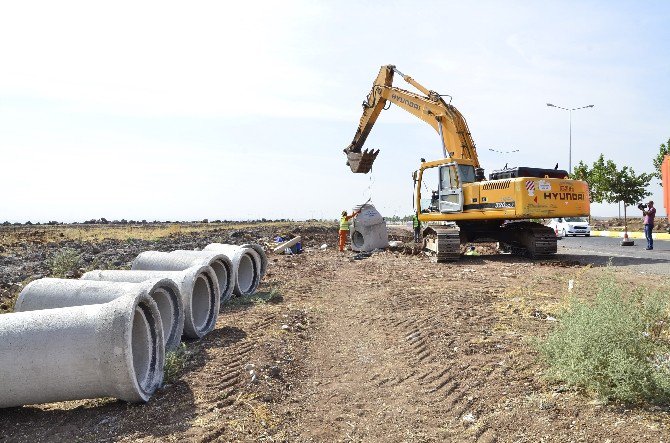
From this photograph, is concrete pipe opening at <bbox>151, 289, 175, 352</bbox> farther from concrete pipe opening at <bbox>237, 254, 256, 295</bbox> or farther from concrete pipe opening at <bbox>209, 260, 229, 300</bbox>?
concrete pipe opening at <bbox>237, 254, 256, 295</bbox>

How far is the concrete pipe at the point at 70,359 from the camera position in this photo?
17.8ft

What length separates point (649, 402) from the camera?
4.84 meters

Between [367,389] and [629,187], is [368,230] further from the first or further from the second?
[629,187]

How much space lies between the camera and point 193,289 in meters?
8.59

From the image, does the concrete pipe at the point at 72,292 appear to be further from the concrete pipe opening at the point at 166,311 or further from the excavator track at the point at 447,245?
the excavator track at the point at 447,245

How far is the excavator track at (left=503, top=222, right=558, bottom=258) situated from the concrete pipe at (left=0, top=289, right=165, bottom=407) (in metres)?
14.1

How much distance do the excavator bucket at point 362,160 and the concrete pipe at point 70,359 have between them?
16.4 metres

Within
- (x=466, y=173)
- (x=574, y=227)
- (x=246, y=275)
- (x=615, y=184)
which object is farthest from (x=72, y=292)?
(x=615, y=184)

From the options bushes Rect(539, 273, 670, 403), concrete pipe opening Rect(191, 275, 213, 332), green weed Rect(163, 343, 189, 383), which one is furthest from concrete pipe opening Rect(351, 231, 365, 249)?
bushes Rect(539, 273, 670, 403)

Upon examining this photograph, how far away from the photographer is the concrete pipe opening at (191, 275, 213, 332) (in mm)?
8752

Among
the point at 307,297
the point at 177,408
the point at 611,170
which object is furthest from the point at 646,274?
the point at 611,170

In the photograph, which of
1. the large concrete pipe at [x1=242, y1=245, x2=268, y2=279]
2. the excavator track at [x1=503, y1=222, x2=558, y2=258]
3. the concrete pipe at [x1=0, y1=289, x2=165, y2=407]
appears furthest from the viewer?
the excavator track at [x1=503, y1=222, x2=558, y2=258]

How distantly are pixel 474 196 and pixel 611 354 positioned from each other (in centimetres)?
1271

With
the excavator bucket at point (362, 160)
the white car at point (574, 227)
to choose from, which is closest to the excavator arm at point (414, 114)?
the excavator bucket at point (362, 160)
